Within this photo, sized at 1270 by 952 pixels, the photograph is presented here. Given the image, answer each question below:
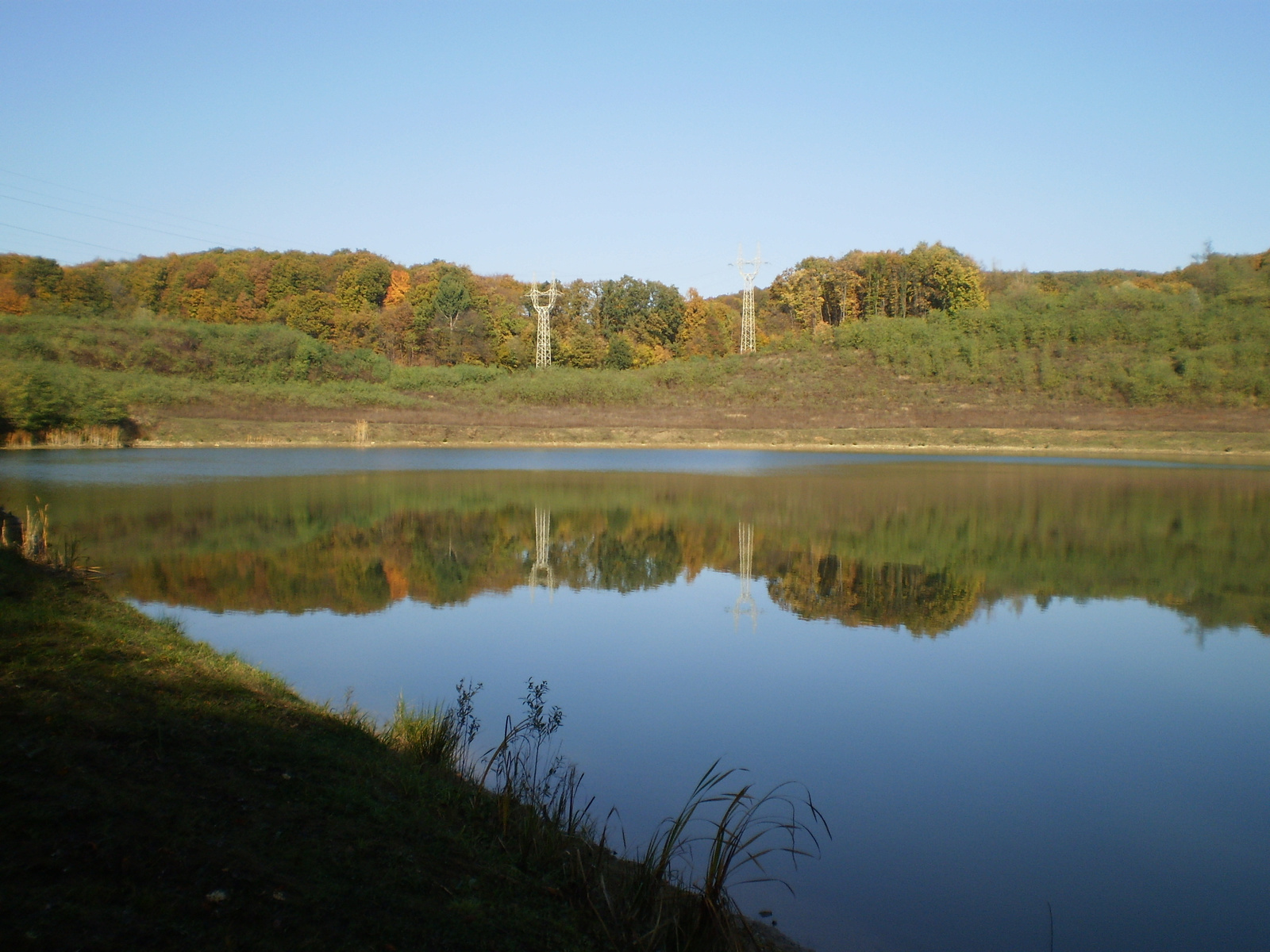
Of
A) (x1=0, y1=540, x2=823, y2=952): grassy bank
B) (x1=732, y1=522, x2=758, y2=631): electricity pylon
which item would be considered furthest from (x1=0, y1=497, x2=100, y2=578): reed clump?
(x1=732, y1=522, x2=758, y2=631): electricity pylon

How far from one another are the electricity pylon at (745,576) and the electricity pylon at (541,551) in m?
2.36

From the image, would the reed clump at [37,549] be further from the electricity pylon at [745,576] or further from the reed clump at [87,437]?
the reed clump at [87,437]

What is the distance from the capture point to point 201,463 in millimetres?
31703

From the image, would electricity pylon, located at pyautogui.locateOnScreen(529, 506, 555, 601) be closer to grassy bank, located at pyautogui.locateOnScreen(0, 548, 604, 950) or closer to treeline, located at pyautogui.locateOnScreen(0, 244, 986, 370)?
grassy bank, located at pyautogui.locateOnScreen(0, 548, 604, 950)

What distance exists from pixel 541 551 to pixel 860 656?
23.1 ft

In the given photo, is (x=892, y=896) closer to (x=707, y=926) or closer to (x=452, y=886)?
(x=707, y=926)

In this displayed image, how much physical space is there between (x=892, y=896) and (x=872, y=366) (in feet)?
185

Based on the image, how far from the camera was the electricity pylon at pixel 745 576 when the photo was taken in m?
10.7

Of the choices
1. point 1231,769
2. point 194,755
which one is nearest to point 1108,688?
point 1231,769

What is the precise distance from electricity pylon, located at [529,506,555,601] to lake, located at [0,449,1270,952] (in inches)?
3.3

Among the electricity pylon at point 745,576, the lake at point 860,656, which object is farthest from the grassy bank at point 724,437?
the electricity pylon at point 745,576

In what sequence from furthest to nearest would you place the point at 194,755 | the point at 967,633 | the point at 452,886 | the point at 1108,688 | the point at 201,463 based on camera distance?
the point at 201,463, the point at 967,633, the point at 1108,688, the point at 194,755, the point at 452,886

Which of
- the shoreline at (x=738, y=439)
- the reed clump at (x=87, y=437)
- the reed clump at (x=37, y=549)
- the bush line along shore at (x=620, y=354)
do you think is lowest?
the shoreline at (x=738, y=439)

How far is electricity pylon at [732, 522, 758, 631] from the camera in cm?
1072
